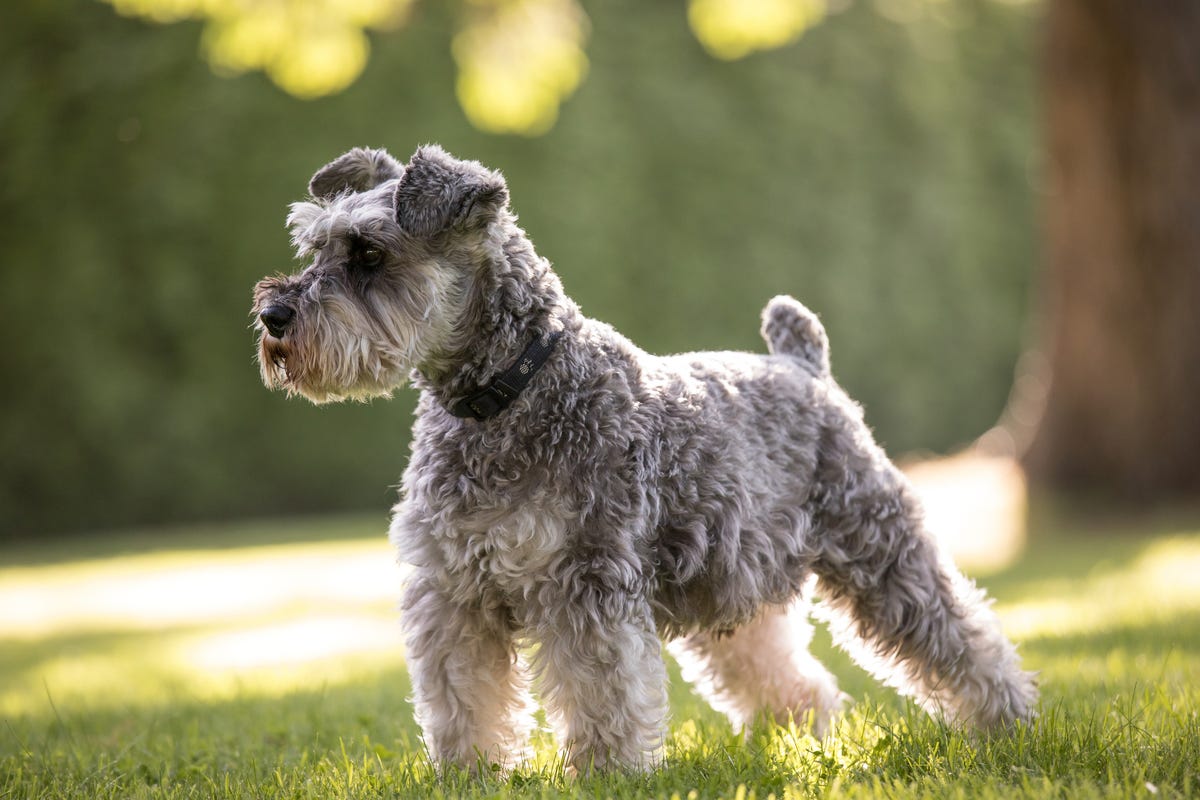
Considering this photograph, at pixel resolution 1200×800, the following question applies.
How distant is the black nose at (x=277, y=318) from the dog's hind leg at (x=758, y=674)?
2.04 meters

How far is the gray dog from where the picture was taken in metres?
3.80

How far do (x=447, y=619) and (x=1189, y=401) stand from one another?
9.67 meters

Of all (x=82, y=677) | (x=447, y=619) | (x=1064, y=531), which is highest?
(x=1064, y=531)

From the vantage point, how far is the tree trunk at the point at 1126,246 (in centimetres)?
1136

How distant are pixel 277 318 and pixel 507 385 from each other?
826mm

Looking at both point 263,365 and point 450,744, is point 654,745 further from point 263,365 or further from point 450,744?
point 263,365

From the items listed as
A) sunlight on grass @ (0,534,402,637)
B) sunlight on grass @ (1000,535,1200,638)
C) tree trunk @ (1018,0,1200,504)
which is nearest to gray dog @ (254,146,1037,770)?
sunlight on grass @ (1000,535,1200,638)

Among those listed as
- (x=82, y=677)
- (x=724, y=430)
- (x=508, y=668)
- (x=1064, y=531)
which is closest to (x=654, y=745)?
(x=508, y=668)

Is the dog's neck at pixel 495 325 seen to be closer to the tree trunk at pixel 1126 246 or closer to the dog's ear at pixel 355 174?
the dog's ear at pixel 355 174

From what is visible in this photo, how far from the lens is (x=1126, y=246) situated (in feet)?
38.1

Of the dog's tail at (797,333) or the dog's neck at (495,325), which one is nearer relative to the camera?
the dog's neck at (495,325)

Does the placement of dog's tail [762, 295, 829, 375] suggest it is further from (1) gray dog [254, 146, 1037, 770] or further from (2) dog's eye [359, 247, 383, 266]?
(2) dog's eye [359, 247, 383, 266]

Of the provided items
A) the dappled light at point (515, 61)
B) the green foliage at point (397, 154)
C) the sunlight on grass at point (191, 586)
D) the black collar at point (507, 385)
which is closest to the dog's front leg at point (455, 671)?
the black collar at point (507, 385)

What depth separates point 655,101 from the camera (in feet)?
53.3
